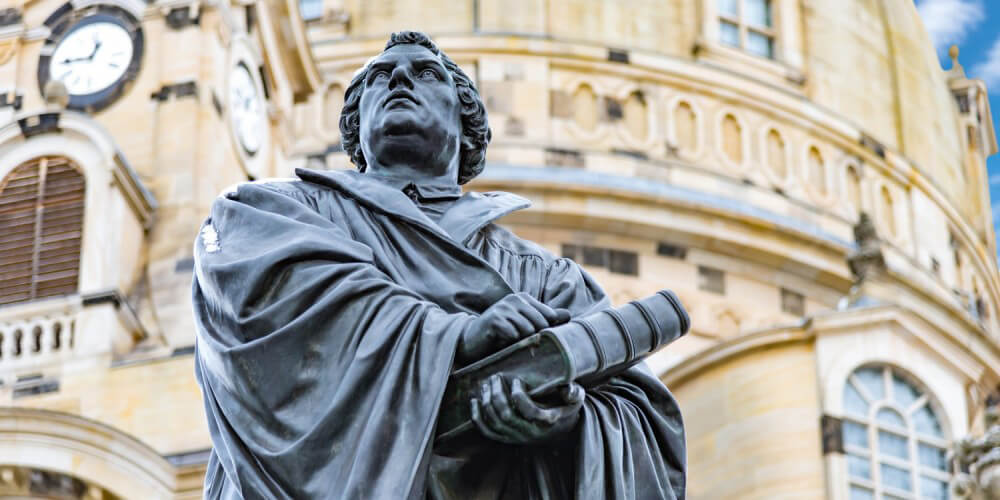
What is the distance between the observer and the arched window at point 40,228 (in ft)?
76.2

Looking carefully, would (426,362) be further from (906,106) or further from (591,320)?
(906,106)

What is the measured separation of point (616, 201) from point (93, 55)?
446 inches

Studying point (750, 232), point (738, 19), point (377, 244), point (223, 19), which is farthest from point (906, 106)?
point (377, 244)

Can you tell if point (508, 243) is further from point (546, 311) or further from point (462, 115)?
point (546, 311)

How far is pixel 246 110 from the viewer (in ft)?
84.7

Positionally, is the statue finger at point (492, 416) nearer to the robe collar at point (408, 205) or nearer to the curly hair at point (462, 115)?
the robe collar at point (408, 205)

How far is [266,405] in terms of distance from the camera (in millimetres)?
4836

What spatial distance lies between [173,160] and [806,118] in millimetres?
16457

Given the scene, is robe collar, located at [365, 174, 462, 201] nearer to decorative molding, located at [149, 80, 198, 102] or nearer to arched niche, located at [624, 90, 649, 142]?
decorative molding, located at [149, 80, 198, 102]

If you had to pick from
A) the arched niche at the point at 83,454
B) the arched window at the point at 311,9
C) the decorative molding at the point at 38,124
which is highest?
the arched window at the point at 311,9

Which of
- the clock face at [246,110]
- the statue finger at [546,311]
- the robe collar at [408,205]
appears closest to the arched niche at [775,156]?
the clock face at [246,110]

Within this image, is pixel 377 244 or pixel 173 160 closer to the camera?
pixel 377 244

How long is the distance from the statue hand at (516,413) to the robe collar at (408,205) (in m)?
0.46

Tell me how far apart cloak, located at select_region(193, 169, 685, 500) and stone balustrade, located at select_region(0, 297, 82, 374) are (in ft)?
57.6
